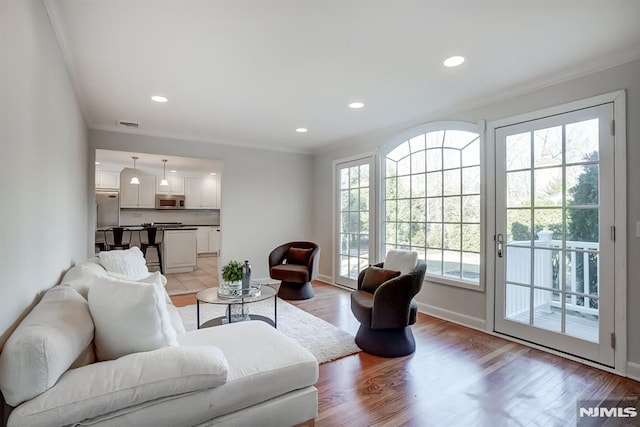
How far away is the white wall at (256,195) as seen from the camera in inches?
204

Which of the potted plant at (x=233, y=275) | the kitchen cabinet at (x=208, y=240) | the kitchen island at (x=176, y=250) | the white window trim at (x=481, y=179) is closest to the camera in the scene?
the potted plant at (x=233, y=275)

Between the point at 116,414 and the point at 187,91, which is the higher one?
the point at 187,91

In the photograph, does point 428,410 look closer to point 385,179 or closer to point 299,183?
point 385,179

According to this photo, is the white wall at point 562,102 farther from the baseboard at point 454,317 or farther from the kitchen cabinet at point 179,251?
the kitchen cabinet at point 179,251

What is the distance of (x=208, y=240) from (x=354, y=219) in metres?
5.64

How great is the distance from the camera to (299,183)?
20.0ft

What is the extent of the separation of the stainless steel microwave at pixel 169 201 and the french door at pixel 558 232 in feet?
26.2

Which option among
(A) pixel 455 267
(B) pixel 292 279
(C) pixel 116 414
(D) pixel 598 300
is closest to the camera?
(C) pixel 116 414

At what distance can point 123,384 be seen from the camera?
1.28m

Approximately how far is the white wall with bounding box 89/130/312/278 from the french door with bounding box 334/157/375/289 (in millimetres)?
887

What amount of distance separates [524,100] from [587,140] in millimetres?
677

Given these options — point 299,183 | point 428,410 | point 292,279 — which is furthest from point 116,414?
point 299,183

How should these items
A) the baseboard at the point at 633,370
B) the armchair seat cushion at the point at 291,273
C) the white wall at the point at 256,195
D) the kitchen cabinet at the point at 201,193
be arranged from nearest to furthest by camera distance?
the baseboard at the point at 633,370 → the armchair seat cushion at the point at 291,273 → the white wall at the point at 256,195 → the kitchen cabinet at the point at 201,193

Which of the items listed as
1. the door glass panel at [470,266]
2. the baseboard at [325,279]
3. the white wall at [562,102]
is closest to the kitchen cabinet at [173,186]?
the baseboard at [325,279]
